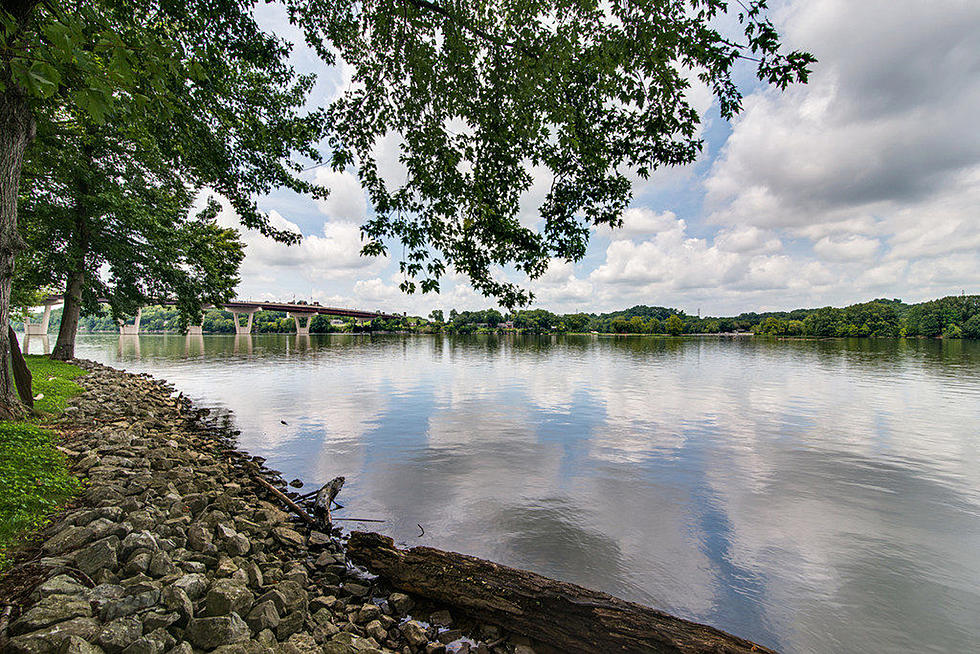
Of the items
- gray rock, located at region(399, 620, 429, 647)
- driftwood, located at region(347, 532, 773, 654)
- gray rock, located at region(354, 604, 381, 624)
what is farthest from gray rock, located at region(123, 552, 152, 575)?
gray rock, located at region(399, 620, 429, 647)

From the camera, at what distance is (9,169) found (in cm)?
775

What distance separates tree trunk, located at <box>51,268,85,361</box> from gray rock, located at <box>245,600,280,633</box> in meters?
29.8

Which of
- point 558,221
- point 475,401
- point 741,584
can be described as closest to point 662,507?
point 741,584

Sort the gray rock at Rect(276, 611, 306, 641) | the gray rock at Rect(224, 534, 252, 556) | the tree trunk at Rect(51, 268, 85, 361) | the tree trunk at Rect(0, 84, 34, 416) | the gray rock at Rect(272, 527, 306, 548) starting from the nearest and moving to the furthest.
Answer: the gray rock at Rect(276, 611, 306, 641) < the gray rock at Rect(224, 534, 252, 556) < the gray rock at Rect(272, 527, 306, 548) < the tree trunk at Rect(0, 84, 34, 416) < the tree trunk at Rect(51, 268, 85, 361)

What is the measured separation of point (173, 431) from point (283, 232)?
8.15 metres

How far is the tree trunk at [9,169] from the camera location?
7.61 m

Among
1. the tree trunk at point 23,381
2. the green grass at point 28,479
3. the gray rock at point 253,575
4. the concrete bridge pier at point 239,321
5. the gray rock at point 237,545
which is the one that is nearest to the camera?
the green grass at point 28,479

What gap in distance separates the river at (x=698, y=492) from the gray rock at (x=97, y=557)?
5077 mm

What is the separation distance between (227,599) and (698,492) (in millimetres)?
11906

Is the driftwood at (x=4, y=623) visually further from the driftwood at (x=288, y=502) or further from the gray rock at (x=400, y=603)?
the driftwood at (x=288, y=502)

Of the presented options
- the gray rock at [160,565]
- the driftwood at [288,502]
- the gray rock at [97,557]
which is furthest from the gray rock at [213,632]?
the driftwood at [288,502]

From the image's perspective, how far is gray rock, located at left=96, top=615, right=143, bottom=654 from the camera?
143 inches

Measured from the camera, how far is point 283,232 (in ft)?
46.4

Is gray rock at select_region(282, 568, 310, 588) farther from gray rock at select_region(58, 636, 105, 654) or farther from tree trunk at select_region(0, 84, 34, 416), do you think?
tree trunk at select_region(0, 84, 34, 416)
